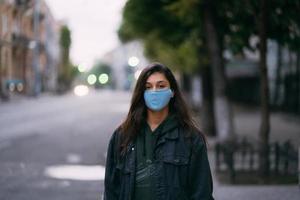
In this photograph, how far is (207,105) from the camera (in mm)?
19578

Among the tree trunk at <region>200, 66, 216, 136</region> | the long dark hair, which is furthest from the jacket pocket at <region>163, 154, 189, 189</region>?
the tree trunk at <region>200, 66, 216, 136</region>

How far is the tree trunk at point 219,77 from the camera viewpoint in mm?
15195

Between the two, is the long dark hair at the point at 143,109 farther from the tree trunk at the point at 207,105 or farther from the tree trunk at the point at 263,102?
the tree trunk at the point at 207,105

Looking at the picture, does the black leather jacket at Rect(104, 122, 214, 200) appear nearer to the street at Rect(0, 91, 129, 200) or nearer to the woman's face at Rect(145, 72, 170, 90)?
the woman's face at Rect(145, 72, 170, 90)

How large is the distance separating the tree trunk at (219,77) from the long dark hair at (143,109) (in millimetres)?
11354

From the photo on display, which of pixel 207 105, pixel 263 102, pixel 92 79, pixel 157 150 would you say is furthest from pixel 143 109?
pixel 92 79

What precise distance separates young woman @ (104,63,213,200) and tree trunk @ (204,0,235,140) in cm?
1140

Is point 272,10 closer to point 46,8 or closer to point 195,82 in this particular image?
point 195,82

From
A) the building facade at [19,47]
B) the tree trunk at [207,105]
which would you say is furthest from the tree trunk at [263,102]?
the building facade at [19,47]

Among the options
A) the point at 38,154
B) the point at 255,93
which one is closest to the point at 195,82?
the point at 255,93

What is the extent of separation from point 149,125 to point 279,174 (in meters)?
7.54

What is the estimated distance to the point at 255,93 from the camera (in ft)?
129

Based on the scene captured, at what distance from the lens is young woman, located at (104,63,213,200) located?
3.63m

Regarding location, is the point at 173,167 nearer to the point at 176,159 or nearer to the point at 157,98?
Result: the point at 176,159
